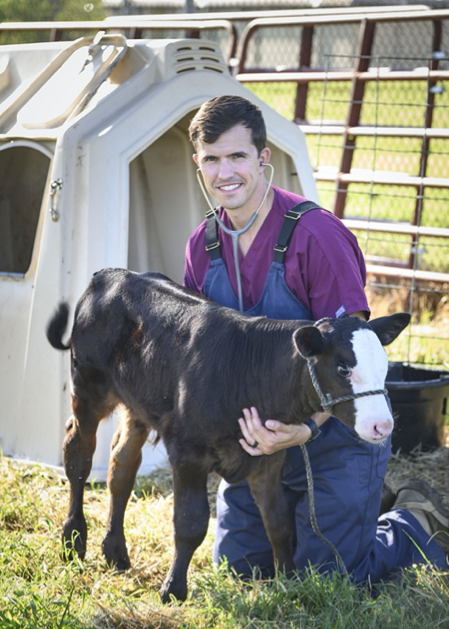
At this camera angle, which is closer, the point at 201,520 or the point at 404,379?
the point at 201,520

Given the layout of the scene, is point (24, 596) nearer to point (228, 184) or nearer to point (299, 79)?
point (228, 184)

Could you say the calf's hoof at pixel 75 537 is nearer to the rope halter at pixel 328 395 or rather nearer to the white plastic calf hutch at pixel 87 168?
the white plastic calf hutch at pixel 87 168

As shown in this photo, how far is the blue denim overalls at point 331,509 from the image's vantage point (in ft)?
12.2

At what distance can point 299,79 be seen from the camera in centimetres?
897

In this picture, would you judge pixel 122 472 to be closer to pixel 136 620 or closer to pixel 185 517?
pixel 185 517

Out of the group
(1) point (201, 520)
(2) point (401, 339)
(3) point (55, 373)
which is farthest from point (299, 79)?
(1) point (201, 520)

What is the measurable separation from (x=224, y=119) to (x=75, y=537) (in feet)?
6.70

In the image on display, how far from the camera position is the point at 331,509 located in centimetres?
375

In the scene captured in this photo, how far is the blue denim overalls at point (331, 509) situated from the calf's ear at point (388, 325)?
1.96 ft

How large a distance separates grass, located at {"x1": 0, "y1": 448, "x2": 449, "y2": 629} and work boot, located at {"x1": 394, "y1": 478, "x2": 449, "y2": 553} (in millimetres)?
421

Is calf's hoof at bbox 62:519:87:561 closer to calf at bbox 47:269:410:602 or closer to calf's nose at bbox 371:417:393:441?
calf at bbox 47:269:410:602

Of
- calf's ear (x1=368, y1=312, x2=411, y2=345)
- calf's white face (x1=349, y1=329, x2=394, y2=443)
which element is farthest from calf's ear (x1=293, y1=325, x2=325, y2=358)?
calf's ear (x1=368, y1=312, x2=411, y2=345)

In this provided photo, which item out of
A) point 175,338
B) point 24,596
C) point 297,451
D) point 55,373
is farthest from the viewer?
point 55,373

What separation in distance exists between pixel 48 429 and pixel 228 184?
2156 millimetres
